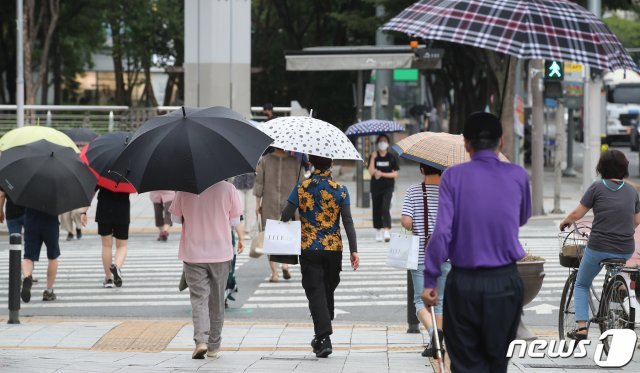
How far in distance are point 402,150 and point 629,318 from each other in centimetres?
214

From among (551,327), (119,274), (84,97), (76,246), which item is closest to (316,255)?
(551,327)

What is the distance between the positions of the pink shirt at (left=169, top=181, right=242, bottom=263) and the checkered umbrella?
205cm

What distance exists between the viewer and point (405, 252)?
911 centimetres

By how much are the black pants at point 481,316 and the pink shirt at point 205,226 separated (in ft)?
11.5

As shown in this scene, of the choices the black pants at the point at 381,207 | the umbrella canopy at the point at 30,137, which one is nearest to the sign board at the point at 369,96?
the black pants at the point at 381,207

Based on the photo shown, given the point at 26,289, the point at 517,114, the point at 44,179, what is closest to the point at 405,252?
the point at 44,179

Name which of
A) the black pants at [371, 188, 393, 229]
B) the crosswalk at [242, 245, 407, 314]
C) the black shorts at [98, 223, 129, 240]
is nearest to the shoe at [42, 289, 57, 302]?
the black shorts at [98, 223, 129, 240]

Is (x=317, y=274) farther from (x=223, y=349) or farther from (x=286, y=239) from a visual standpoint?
(x=223, y=349)

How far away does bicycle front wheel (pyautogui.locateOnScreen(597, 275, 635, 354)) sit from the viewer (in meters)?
9.25

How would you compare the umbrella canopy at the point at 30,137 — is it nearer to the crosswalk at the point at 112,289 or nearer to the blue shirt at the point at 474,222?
the crosswalk at the point at 112,289

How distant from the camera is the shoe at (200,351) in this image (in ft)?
30.9

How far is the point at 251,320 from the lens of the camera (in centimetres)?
1254

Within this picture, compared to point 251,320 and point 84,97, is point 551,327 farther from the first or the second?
point 84,97

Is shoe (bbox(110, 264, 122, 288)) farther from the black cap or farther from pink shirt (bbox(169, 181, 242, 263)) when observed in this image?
the black cap
